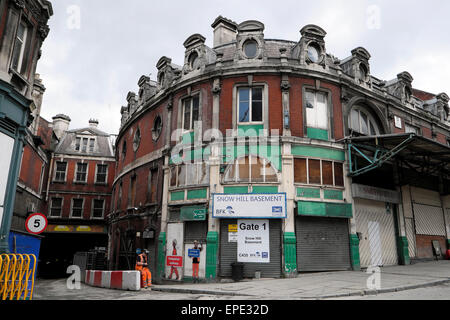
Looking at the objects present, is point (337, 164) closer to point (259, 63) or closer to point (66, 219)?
point (259, 63)

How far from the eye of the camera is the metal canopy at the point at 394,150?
1683 centimetres

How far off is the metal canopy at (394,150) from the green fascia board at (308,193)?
2381 mm

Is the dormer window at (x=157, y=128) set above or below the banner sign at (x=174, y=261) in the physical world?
above

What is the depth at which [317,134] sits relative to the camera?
58.2 ft

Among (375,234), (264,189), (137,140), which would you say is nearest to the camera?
(264,189)

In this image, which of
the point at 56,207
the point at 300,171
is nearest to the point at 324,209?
the point at 300,171

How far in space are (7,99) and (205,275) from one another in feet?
36.5

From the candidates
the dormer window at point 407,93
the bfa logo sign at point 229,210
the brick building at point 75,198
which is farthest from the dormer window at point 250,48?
the brick building at point 75,198

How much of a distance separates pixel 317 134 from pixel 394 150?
4.31m

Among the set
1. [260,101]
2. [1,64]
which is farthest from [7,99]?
[260,101]

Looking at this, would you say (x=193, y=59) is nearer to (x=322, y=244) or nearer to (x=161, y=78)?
(x=161, y=78)

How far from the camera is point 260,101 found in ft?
59.1

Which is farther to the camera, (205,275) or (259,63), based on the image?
(259,63)

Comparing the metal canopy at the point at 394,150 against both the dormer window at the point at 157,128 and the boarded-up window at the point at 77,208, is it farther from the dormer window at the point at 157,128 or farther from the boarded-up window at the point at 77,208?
the boarded-up window at the point at 77,208
